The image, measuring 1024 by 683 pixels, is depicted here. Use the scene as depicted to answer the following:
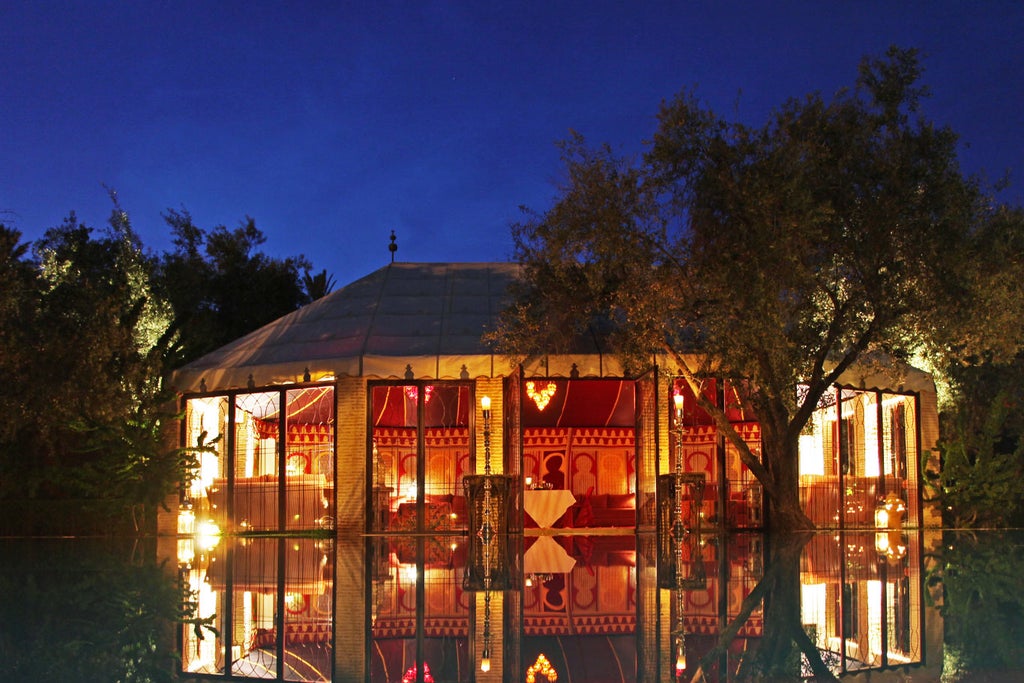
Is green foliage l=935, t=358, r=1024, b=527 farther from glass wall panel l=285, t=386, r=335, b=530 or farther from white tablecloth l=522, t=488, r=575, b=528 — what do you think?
glass wall panel l=285, t=386, r=335, b=530

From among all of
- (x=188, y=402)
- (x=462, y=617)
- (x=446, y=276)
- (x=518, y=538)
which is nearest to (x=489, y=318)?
(x=446, y=276)

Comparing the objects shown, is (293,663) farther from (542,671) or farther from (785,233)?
(785,233)

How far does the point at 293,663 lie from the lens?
496 cm

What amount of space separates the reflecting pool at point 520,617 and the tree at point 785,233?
10.8ft

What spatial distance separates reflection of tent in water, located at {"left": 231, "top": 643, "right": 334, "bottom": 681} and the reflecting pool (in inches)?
0.8

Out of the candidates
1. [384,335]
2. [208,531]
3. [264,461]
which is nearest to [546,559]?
[384,335]

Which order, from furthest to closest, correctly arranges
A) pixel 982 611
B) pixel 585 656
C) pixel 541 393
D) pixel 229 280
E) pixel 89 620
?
pixel 229 280, pixel 541 393, pixel 982 611, pixel 89 620, pixel 585 656

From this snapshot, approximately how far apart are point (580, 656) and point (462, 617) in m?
1.61

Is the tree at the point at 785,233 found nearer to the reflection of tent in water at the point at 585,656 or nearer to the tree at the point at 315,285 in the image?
the reflection of tent in water at the point at 585,656

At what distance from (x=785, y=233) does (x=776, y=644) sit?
348 inches

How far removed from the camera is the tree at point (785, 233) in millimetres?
13648

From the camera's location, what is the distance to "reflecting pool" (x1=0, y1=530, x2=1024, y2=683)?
15.4 ft

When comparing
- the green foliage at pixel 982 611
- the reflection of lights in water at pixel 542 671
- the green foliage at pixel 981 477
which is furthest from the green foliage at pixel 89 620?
the green foliage at pixel 981 477

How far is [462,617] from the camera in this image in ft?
21.0
